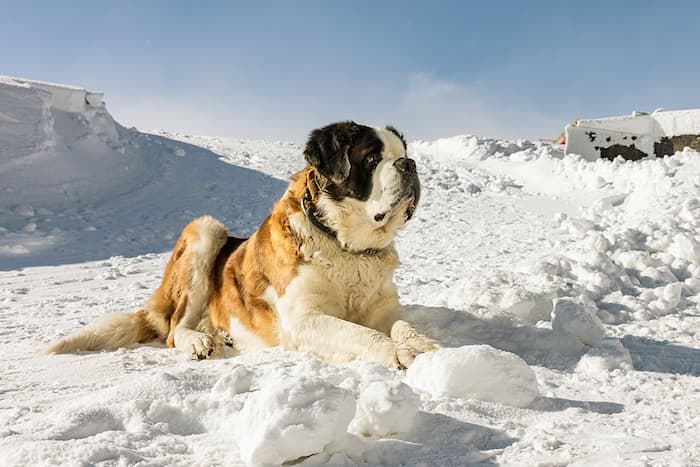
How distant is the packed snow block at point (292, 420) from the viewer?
5.23 feet

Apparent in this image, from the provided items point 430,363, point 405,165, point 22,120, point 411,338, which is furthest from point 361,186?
point 22,120

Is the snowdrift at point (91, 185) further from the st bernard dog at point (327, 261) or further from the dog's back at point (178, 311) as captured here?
the st bernard dog at point (327, 261)

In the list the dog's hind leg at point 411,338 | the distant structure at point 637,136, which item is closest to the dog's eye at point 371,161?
the dog's hind leg at point 411,338

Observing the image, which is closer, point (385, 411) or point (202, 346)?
point (385, 411)

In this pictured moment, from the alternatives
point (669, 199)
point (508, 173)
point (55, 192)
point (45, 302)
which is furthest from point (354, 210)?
point (508, 173)

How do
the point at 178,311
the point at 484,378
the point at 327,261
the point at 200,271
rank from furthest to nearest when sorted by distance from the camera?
1. the point at 200,271
2. the point at 178,311
3. the point at 327,261
4. the point at 484,378

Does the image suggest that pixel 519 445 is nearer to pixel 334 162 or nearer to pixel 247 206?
pixel 334 162

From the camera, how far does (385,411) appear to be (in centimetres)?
180

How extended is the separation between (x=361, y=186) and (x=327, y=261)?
49 centimetres

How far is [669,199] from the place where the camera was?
816 centimetres

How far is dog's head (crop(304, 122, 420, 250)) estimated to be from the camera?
11.0 ft

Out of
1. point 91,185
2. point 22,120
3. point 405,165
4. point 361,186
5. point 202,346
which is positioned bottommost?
point 202,346

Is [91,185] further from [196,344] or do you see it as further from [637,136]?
[637,136]

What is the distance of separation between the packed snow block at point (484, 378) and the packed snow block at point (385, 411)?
1.25 feet
